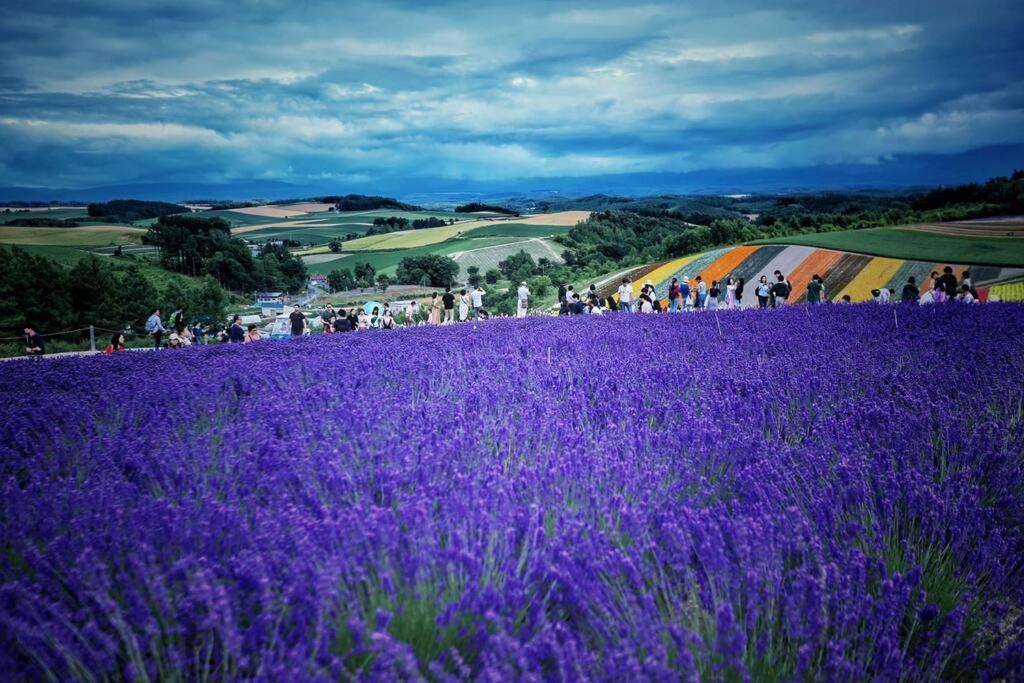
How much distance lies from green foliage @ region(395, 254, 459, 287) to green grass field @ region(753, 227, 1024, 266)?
18.7 meters

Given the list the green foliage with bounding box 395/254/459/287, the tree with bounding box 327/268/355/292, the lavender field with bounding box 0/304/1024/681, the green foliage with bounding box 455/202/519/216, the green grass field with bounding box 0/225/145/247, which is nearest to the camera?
the lavender field with bounding box 0/304/1024/681

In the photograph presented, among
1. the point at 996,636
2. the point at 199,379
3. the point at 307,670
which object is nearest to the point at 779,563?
the point at 996,636

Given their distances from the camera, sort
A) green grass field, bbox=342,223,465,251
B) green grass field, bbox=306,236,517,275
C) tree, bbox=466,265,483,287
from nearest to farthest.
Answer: tree, bbox=466,265,483,287, green grass field, bbox=306,236,517,275, green grass field, bbox=342,223,465,251

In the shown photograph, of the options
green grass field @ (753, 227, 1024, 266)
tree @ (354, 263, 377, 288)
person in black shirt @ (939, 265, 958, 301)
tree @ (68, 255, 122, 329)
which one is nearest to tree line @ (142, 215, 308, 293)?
tree @ (354, 263, 377, 288)

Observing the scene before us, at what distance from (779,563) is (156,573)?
1.41 meters

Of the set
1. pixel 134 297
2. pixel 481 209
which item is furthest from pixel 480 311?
pixel 481 209

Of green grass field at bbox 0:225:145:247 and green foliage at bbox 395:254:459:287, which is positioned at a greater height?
green grass field at bbox 0:225:145:247

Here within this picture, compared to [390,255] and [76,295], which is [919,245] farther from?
[76,295]

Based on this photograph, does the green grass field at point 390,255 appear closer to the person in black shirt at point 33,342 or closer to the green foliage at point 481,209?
the green foliage at point 481,209

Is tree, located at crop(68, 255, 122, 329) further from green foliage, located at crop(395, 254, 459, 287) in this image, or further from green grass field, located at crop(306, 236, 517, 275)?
green foliage, located at crop(395, 254, 459, 287)

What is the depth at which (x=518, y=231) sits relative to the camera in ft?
167

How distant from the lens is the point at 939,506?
6.51 feet

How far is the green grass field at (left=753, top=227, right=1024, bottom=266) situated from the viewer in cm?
2106

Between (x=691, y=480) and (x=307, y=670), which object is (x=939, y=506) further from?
(x=307, y=670)
